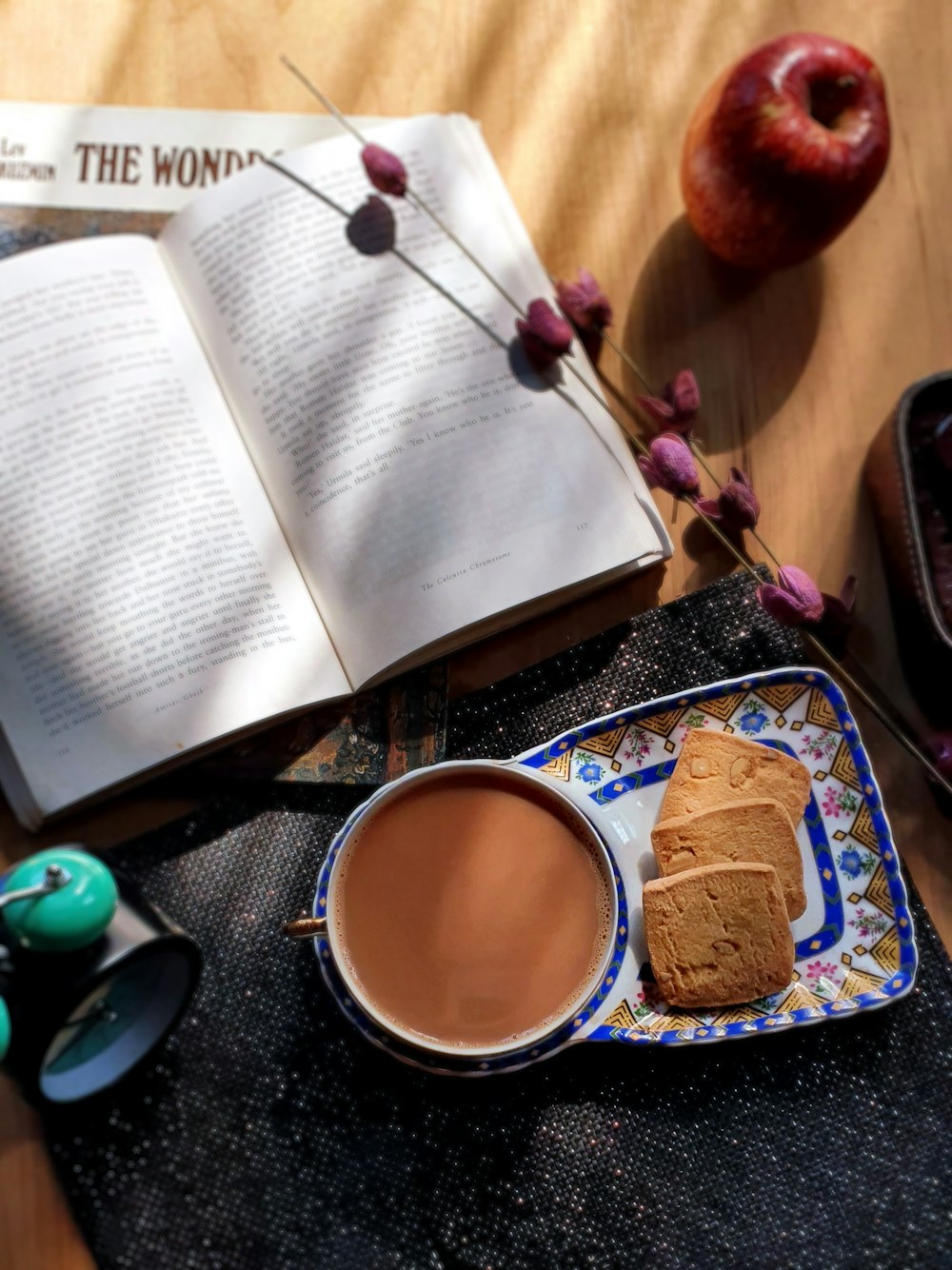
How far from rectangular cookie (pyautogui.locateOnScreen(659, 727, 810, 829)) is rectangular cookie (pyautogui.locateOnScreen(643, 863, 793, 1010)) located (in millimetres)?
56

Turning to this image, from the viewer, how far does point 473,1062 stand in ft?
2.06

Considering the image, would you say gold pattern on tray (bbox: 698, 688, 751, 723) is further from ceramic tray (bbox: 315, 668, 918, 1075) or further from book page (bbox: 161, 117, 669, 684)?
book page (bbox: 161, 117, 669, 684)

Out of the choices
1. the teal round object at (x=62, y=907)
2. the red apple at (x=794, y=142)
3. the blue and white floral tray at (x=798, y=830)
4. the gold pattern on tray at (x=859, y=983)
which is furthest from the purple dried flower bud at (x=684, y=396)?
the teal round object at (x=62, y=907)

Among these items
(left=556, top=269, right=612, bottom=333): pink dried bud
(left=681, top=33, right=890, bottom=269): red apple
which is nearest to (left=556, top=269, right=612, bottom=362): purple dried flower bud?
(left=556, top=269, right=612, bottom=333): pink dried bud

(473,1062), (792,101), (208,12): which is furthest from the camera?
(208,12)

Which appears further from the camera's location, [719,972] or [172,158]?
[172,158]

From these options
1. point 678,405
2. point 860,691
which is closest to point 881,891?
point 860,691

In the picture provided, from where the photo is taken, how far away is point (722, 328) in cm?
84

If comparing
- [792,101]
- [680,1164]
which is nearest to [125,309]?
[792,101]

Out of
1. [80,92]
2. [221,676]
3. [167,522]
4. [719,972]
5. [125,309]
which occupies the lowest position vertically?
[719,972]

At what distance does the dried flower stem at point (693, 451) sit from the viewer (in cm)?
74

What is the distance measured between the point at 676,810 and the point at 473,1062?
A: 0.22 meters

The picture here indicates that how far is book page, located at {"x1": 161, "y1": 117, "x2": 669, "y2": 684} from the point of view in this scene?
0.74m

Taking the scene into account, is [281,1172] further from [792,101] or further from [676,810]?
[792,101]
